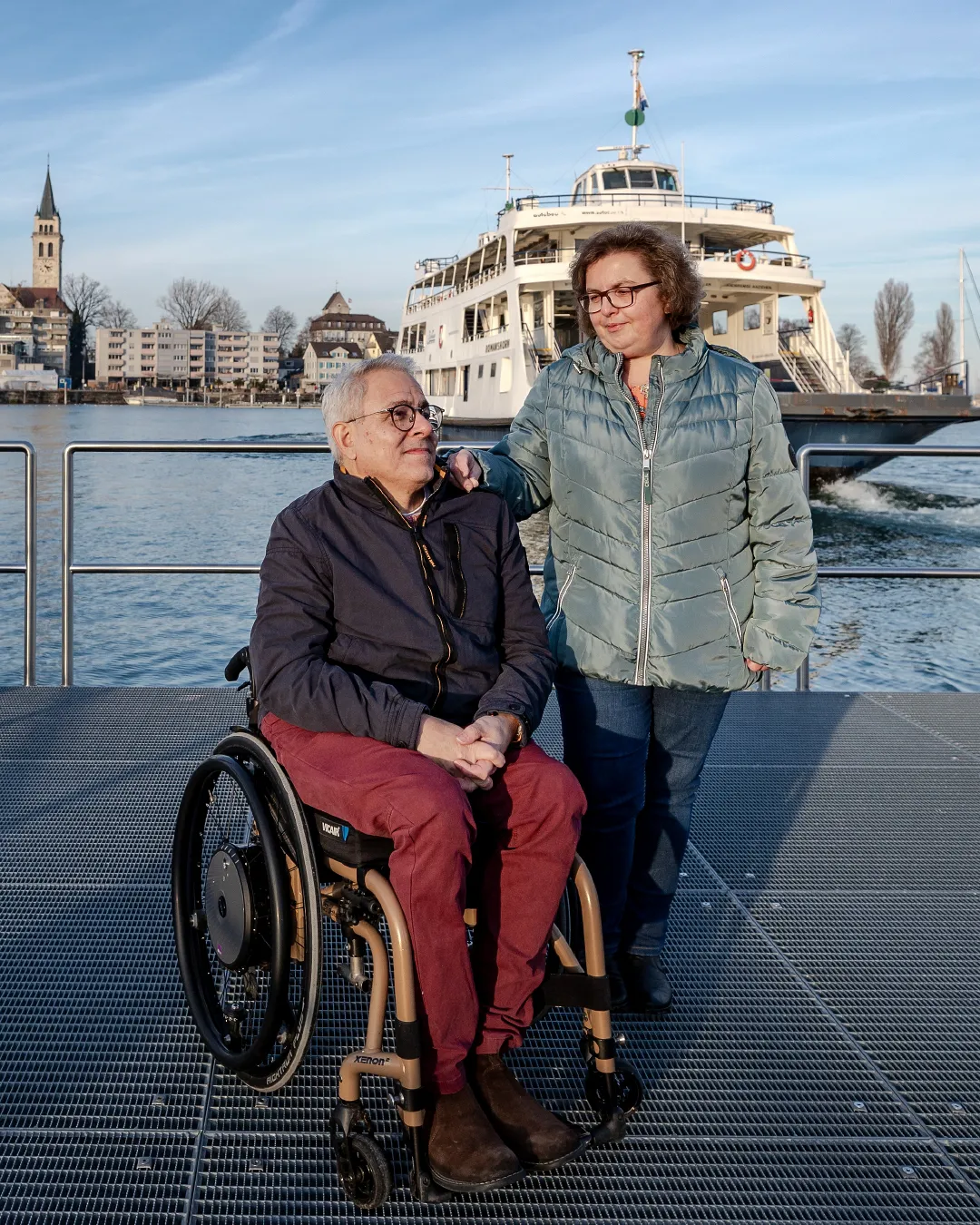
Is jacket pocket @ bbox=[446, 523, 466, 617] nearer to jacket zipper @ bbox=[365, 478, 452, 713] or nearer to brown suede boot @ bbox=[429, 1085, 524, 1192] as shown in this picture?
jacket zipper @ bbox=[365, 478, 452, 713]

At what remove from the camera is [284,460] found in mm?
35375

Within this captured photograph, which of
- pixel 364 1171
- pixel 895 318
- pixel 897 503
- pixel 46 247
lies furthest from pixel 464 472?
pixel 46 247

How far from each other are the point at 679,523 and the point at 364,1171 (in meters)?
1.23

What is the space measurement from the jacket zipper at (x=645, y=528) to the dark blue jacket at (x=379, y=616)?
19cm

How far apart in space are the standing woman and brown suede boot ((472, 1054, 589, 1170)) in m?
0.57

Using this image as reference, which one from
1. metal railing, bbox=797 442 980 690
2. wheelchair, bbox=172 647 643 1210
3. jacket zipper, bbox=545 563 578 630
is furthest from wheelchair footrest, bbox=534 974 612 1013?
metal railing, bbox=797 442 980 690

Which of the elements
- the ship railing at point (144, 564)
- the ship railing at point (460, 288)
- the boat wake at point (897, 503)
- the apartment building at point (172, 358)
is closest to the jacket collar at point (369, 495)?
the ship railing at point (144, 564)

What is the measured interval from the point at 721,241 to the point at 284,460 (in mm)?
14306

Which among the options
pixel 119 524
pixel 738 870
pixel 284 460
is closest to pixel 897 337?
pixel 284 460

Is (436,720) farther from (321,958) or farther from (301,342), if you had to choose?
(301,342)

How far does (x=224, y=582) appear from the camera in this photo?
13727 millimetres

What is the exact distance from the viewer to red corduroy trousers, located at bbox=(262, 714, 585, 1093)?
73.7 inches

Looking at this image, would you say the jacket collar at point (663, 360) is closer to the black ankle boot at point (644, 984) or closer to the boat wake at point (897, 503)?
the black ankle boot at point (644, 984)

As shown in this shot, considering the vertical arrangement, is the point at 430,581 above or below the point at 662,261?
below
